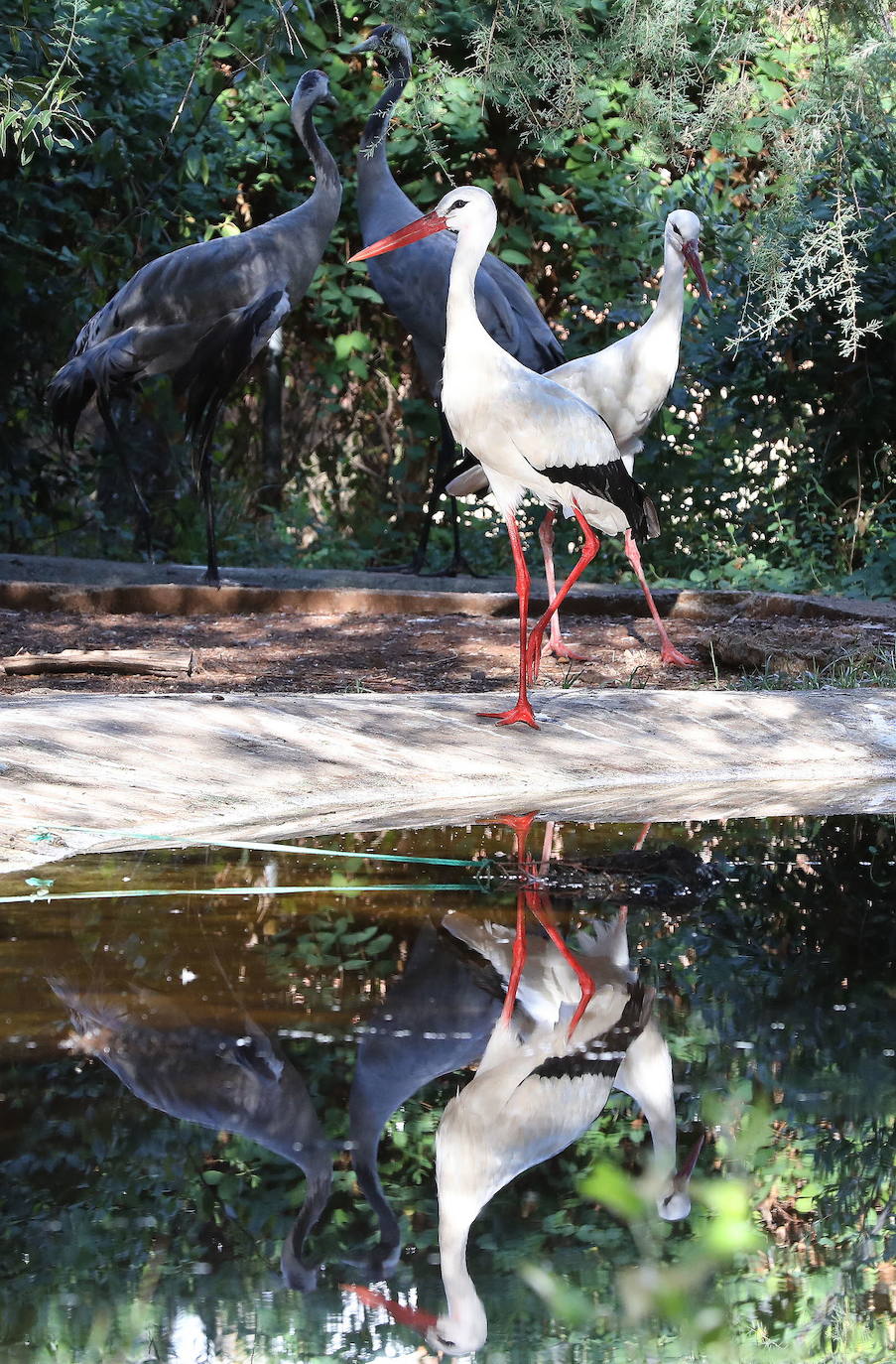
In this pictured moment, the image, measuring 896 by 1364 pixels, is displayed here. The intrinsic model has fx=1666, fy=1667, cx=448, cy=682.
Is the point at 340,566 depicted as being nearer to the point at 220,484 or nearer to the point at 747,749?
the point at 220,484

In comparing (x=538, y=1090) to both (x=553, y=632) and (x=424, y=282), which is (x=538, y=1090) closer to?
(x=553, y=632)

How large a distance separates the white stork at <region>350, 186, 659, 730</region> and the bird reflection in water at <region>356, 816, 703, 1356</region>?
65.9 inches

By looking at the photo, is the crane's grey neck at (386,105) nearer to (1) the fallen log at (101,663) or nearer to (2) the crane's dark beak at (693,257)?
(2) the crane's dark beak at (693,257)

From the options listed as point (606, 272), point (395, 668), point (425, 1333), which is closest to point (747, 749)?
point (395, 668)

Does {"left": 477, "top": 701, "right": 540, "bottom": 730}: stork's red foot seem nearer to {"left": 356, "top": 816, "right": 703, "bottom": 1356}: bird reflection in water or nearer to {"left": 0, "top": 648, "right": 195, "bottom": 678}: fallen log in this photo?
{"left": 356, "top": 816, "right": 703, "bottom": 1356}: bird reflection in water

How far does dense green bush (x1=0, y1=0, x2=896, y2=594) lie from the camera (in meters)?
8.42

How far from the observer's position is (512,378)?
14.8 ft

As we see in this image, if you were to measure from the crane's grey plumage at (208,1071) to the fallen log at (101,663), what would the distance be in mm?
3061

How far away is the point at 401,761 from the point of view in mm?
4258

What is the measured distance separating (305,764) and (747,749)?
1297 millimetres

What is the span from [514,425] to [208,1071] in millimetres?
2614

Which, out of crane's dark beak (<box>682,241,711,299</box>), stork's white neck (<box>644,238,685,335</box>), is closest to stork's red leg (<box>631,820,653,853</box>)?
stork's white neck (<box>644,238,685,335</box>)

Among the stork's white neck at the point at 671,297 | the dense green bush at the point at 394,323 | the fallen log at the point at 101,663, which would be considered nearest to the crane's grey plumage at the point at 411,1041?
the fallen log at the point at 101,663

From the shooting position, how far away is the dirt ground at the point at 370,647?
5699 millimetres
